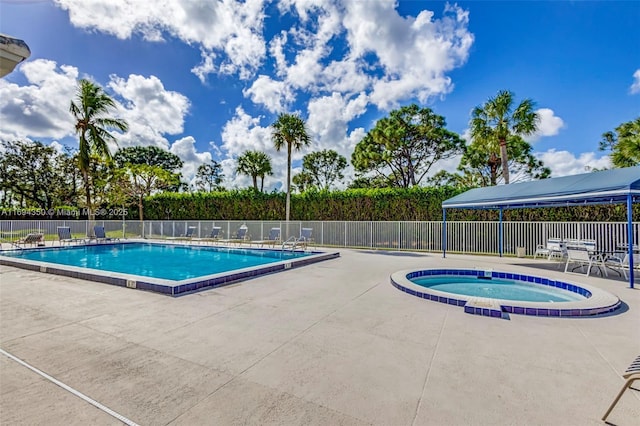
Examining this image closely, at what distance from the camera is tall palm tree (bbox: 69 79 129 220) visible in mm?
16547

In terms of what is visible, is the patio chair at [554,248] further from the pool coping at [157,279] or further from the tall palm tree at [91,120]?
the tall palm tree at [91,120]

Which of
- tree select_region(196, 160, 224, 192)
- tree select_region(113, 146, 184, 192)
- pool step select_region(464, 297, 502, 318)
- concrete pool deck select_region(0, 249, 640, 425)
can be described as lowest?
concrete pool deck select_region(0, 249, 640, 425)

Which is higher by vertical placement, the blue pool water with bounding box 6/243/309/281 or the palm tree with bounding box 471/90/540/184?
the palm tree with bounding box 471/90/540/184

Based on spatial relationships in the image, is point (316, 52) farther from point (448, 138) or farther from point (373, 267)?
point (448, 138)

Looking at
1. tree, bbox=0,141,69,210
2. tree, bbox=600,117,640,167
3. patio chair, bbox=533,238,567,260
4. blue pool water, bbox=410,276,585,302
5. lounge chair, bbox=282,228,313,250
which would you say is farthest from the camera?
tree, bbox=0,141,69,210

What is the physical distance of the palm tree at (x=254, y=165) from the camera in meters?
27.3

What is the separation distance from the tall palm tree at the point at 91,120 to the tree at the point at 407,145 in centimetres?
1780

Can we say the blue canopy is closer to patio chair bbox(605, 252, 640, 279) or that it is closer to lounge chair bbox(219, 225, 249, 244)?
patio chair bbox(605, 252, 640, 279)

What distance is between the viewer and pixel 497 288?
24.9 ft

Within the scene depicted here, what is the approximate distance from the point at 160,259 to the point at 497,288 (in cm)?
1177

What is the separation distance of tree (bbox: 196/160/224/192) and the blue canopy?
41836 mm

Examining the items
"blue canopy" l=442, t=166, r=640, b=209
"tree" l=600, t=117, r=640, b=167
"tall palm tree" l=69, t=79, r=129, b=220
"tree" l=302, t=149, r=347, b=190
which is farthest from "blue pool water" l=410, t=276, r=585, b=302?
"tree" l=302, t=149, r=347, b=190

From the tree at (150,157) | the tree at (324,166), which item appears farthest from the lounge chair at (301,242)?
the tree at (150,157)

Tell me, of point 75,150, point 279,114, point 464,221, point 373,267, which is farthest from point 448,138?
point 75,150
